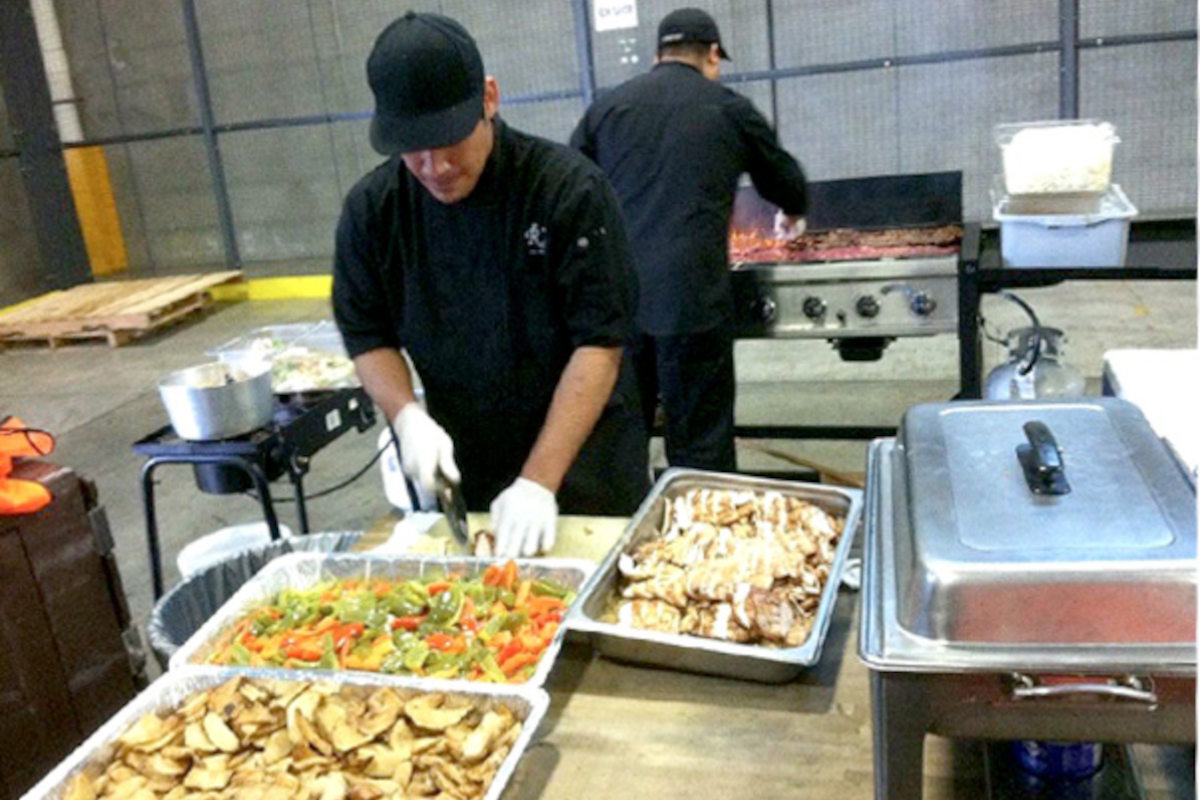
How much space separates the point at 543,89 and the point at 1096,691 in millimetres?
7781

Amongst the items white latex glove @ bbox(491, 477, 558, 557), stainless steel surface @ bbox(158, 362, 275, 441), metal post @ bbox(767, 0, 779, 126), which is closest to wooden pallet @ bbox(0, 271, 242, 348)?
metal post @ bbox(767, 0, 779, 126)

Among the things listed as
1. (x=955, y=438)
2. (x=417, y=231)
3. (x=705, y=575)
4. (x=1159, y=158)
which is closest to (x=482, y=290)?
(x=417, y=231)

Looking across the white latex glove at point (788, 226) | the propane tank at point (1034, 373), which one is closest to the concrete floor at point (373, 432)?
the white latex glove at point (788, 226)

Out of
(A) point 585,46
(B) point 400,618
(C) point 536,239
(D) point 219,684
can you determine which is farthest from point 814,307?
(A) point 585,46

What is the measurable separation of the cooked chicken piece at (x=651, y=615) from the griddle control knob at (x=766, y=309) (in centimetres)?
220

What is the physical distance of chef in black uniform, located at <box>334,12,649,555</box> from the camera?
2.20 m

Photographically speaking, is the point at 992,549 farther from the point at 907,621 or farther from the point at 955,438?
the point at 955,438

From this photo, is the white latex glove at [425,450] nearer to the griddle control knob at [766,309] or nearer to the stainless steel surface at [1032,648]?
the stainless steel surface at [1032,648]

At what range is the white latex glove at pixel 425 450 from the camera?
2156mm

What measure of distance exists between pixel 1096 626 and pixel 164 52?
979 cm

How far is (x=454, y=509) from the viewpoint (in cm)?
207

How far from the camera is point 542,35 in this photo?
8109mm

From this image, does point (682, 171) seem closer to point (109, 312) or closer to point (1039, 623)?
point (1039, 623)

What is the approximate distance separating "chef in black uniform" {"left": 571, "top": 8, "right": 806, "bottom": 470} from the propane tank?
0.96 metres
